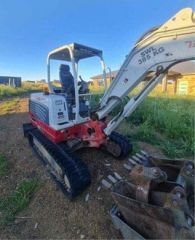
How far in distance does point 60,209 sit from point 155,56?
2507 millimetres

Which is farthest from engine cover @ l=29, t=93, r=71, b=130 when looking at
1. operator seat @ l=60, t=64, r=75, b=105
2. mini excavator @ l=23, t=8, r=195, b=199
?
operator seat @ l=60, t=64, r=75, b=105

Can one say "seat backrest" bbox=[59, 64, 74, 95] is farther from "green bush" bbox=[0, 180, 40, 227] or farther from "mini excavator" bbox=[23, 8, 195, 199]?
"green bush" bbox=[0, 180, 40, 227]

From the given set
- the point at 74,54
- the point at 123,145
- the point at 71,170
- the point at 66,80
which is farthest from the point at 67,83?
the point at 71,170

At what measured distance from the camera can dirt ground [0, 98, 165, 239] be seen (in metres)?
2.66

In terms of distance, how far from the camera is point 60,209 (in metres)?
3.03

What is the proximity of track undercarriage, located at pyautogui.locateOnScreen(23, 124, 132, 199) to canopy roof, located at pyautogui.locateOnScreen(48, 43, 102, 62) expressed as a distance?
5.68ft

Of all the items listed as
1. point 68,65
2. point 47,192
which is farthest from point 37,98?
point 47,192

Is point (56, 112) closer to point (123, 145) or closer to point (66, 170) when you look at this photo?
point (66, 170)

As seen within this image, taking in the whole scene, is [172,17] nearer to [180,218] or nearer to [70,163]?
[180,218]

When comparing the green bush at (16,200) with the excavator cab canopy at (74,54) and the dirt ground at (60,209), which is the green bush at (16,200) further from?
the excavator cab canopy at (74,54)

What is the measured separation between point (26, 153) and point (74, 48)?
2.64 metres

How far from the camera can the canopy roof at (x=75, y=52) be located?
12.4ft

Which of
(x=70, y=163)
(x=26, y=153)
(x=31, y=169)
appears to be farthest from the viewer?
(x=26, y=153)

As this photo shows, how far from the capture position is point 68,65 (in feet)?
15.4
